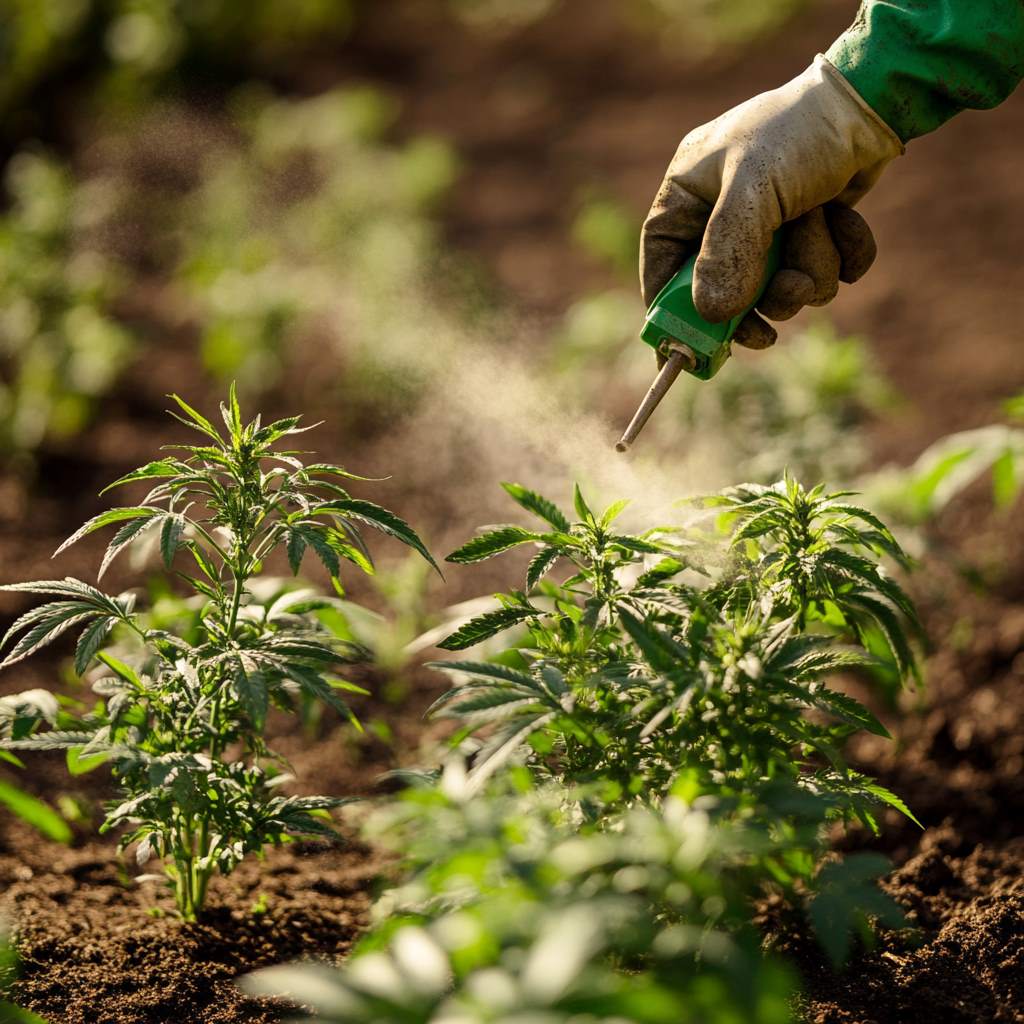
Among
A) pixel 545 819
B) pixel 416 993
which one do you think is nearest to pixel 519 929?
pixel 416 993

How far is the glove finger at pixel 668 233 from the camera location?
7.52 feet

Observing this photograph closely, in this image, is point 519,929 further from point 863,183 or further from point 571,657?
point 863,183

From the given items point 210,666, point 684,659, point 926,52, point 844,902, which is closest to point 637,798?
point 684,659

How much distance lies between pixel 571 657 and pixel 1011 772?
1524 mm

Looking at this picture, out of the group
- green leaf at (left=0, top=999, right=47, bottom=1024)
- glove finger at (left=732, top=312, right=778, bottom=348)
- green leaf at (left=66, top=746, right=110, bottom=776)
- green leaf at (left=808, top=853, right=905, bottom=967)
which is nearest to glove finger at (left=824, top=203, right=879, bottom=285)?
glove finger at (left=732, top=312, right=778, bottom=348)

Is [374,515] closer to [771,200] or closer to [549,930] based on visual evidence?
[549,930]

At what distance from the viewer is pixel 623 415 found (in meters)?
4.91

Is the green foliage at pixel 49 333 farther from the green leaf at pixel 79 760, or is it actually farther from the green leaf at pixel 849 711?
the green leaf at pixel 849 711

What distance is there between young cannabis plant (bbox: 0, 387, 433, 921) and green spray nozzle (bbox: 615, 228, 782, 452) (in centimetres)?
61

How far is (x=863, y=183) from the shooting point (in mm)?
2471

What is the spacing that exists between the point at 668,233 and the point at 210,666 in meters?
1.29

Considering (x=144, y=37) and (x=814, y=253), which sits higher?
(x=144, y=37)

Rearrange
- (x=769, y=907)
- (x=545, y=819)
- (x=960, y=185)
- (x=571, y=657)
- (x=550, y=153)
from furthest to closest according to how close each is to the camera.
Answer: (x=550, y=153)
(x=960, y=185)
(x=769, y=907)
(x=571, y=657)
(x=545, y=819)

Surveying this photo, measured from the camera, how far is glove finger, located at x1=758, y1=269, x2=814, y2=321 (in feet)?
7.50
